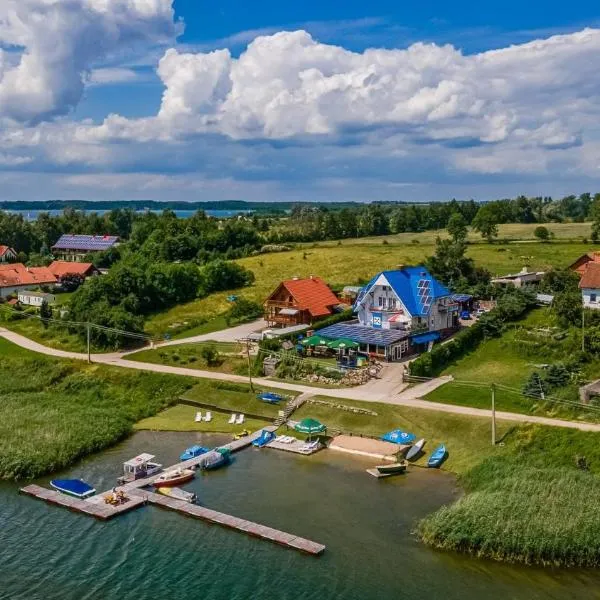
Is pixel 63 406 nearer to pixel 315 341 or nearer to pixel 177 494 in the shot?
pixel 177 494

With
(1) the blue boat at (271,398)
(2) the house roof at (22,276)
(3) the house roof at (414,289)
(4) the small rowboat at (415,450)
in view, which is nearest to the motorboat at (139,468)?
(1) the blue boat at (271,398)

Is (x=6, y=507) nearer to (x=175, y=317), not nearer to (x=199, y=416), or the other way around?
(x=199, y=416)

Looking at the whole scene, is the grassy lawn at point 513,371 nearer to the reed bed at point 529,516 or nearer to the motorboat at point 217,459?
the reed bed at point 529,516

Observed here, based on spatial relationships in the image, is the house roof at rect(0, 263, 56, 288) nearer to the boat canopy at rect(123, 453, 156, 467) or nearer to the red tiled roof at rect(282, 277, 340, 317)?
the red tiled roof at rect(282, 277, 340, 317)

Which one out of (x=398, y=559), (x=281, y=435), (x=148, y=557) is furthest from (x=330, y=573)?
(x=281, y=435)

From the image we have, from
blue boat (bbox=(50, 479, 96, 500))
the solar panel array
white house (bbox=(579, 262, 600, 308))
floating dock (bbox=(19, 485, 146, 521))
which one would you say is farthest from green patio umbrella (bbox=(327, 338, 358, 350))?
blue boat (bbox=(50, 479, 96, 500))

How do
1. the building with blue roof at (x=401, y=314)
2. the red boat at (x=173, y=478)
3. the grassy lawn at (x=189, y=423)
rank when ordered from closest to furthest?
the red boat at (x=173, y=478), the grassy lawn at (x=189, y=423), the building with blue roof at (x=401, y=314)

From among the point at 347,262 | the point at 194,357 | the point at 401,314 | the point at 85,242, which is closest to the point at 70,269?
the point at 85,242
